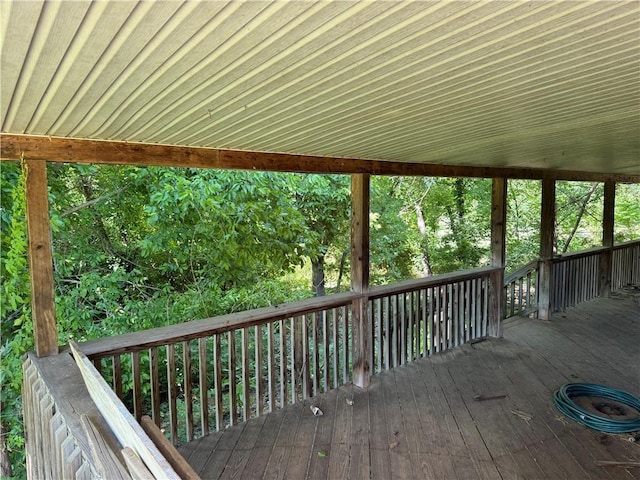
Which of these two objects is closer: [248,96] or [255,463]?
[248,96]

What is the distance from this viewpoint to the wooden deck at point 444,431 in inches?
111

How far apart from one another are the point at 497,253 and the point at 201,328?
4.26 m

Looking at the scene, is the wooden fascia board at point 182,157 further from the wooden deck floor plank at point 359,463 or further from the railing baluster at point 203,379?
the wooden deck floor plank at point 359,463

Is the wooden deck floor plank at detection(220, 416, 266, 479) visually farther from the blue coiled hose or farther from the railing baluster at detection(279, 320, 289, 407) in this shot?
the blue coiled hose

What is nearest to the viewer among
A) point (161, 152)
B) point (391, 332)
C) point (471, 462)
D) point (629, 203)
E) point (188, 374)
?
point (161, 152)

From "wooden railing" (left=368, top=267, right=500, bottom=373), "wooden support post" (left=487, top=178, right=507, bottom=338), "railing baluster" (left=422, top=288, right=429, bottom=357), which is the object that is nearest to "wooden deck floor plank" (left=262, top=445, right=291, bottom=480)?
"wooden railing" (left=368, top=267, right=500, bottom=373)

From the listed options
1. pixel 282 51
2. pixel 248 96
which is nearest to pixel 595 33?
pixel 282 51

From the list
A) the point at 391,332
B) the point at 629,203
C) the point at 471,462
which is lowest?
the point at 471,462

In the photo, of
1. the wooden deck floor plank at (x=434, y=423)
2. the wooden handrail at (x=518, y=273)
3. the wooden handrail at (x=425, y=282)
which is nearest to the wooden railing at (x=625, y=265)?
the wooden handrail at (x=518, y=273)

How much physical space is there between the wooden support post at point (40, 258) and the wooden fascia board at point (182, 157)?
0.35ft

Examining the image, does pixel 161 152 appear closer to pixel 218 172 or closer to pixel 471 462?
pixel 218 172

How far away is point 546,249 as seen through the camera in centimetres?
639

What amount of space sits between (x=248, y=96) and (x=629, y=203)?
1501 cm

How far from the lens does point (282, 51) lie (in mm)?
1269
